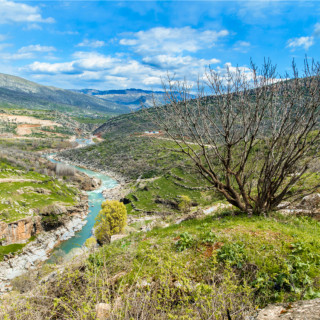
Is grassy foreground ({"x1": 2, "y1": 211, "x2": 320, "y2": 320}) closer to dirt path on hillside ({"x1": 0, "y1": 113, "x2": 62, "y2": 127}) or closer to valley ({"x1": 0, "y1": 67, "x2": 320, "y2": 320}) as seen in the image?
valley ({"x1": 0, "y1": 67, "x2": 320, "y2": 320})

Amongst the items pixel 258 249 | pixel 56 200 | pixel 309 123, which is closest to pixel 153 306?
pixel 258 249

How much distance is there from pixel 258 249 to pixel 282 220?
11.3 feet

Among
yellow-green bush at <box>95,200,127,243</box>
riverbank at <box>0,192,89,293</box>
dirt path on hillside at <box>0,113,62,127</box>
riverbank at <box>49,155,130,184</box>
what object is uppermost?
dirt path on hillside at <box>0,113,62,127</box>

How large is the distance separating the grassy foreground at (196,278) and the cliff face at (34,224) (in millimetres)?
36339

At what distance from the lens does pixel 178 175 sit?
6091 centimetres

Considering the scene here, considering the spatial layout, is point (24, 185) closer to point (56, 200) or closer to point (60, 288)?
point (56, 200)

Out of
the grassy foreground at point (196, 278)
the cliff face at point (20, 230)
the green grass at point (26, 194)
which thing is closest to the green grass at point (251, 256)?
the grassy foreground at point (196, 278)

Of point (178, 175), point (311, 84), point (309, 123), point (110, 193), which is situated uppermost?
point (311, 84)

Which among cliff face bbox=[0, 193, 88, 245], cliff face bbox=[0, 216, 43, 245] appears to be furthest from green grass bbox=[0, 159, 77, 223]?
cliff face bbox=[0, 193, 88, 245]

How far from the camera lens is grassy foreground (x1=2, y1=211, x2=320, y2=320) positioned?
3602 mm

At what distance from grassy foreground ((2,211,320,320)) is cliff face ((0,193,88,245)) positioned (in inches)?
1431

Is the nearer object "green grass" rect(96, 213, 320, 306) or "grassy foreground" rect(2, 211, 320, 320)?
"grassy foreground" rect(2, 211, 320, 320)

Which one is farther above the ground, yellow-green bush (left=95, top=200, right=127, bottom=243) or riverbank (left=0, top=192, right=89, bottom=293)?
yellow-green bush (left=95, top=200, right=127, bottom=243)

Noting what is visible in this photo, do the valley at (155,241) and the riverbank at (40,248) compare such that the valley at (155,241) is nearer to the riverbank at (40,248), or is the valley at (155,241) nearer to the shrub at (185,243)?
the shrub at (185,243)
